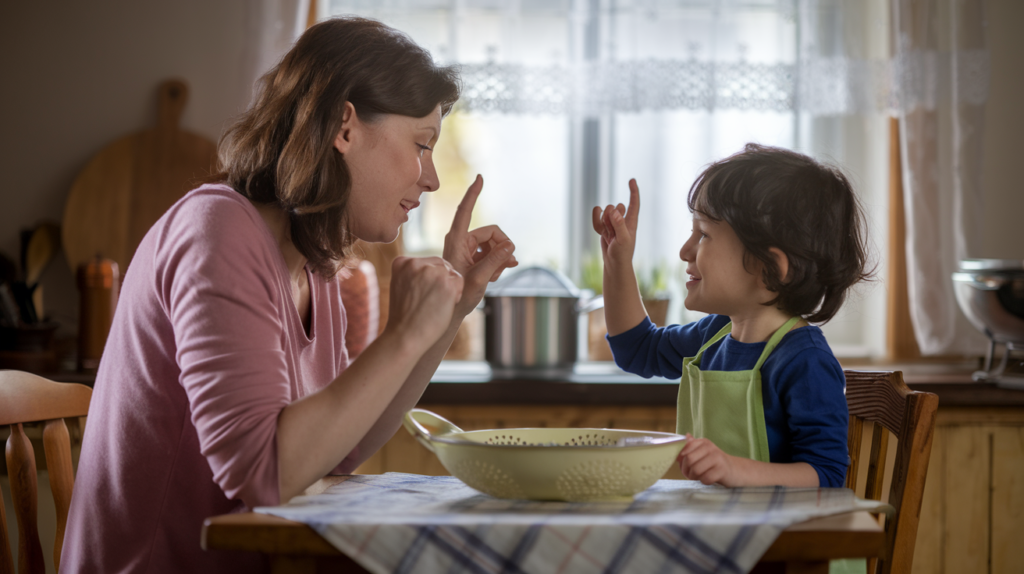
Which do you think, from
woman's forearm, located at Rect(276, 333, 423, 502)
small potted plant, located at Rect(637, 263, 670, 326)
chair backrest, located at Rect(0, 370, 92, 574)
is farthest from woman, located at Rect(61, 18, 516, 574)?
small potted plant, located at Rect(637, 263, 670, 326)

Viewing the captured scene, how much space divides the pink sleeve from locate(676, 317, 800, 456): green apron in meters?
0.58

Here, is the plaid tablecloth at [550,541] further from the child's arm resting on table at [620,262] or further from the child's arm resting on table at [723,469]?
the child's arm resting on table at [620,262]

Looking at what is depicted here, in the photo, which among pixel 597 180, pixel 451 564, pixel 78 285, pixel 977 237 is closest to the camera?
pixel 451 564

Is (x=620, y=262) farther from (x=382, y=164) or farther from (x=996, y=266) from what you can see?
(x=996, y=266)

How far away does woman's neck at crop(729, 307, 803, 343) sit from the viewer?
1.15 m

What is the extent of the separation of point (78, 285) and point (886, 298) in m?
2.14

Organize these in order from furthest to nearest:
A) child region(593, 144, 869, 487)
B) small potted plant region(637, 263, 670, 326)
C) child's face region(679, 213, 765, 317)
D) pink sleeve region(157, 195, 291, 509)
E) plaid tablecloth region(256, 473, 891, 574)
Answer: small potted plant region(637, 263, 670, 326) → child's face region(679, 213, 765, 317) → child region(593, 144, 869, 487) → pink sleeve region(157, 195, 291, 509) → plaid tablecloth region(256, 473, 891, 574)

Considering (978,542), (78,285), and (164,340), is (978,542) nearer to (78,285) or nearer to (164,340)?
(164,340)

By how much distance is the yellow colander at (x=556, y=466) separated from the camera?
2.38ft

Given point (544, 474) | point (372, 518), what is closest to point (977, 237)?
point (544, 474)

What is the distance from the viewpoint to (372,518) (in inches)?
27.2

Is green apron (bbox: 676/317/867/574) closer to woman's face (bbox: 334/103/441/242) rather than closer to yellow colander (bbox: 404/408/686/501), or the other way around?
yellow colander (bbox: 404/408/686/501)

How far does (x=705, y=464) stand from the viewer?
33.6 inches

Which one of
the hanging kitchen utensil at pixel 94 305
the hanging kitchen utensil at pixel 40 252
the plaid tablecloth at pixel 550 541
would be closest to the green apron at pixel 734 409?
the plaid tablecloth at pixel 550 541
